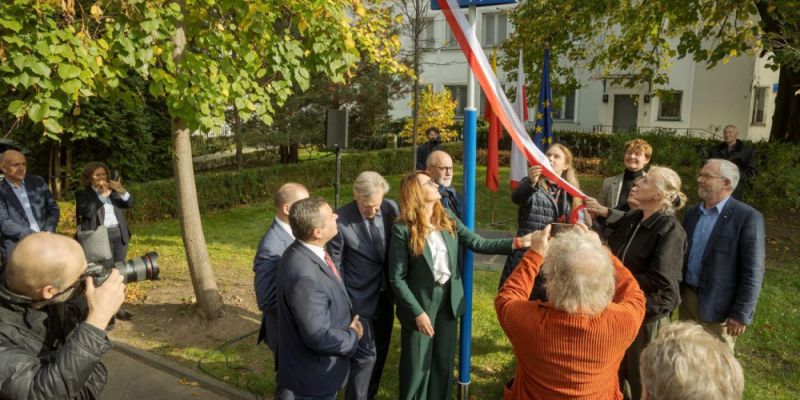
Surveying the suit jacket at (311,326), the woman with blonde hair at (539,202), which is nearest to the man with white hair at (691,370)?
the suit jacket at (311,326)

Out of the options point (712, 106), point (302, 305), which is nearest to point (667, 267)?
point (302, 305)

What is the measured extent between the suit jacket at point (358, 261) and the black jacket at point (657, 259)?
1.69 m

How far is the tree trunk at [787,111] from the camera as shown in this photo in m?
11.4

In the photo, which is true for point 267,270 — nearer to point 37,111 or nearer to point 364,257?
point 364,257

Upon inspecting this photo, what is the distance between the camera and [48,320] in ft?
7.35

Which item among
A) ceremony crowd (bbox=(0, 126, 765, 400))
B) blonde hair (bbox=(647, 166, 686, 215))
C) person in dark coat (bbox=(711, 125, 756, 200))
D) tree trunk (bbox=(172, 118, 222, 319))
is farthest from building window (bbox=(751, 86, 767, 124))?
tree trunk (bbox=(172, 118, 222, 319))

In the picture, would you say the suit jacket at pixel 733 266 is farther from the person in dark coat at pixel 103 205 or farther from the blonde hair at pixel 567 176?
the person in dark coat at pixel 103 205

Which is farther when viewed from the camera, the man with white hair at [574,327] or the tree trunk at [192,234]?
the tree trunk at [192,234]

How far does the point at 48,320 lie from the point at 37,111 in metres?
2.58

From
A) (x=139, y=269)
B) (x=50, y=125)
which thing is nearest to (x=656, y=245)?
(x=139, y=269)

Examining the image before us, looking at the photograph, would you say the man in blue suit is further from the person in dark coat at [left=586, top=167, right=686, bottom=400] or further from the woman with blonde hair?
the woman with blonde hair

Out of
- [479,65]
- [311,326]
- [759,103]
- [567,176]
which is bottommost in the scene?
[311,326]

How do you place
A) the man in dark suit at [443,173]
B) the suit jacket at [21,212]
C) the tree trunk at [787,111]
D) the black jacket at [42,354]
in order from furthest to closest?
the tree trunk at [787,111] < the suit jacket at [21,212] < the man in dark suit at [443,173] < the black jacket at [42,354]

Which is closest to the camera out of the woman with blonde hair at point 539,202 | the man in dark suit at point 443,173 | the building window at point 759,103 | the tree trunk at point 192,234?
the woman with blonde hair at point 539,202
